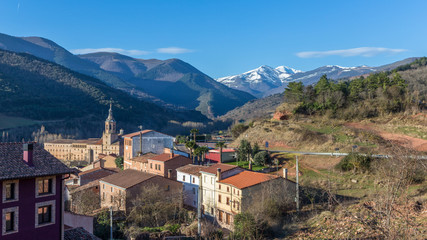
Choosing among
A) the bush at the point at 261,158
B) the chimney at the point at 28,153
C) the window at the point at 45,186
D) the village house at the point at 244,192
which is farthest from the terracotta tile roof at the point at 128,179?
the chimney at the point at 28,153

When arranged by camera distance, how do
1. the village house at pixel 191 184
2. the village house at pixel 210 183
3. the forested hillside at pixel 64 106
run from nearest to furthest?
the village house at pixel 210 183 < the village house at pixel 191 184 < the forested hillside at pixel 64 106

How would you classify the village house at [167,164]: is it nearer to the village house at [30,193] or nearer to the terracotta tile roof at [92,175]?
the terracotta tile roof at [92,175]

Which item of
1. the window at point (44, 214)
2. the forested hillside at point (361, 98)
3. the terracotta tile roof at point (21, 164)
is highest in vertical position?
the forested hillside at point (361, 98)

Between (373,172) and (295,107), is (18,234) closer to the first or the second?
(373,172)

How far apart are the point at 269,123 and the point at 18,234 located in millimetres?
43777

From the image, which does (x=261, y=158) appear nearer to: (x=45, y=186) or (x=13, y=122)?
(x=45, y=186)

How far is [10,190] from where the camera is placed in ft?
60.8

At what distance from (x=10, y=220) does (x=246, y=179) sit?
1978 centimetres

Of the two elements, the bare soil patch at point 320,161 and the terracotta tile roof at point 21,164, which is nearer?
the terracotta tile roof at point 21,164

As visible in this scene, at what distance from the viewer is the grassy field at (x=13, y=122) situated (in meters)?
132

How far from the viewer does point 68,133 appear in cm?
13825

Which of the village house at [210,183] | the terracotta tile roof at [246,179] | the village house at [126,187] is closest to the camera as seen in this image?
the terracotta tile roof at [246,179]

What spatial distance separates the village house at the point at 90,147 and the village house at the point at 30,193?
74.6 m

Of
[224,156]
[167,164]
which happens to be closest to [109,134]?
[224,156]
